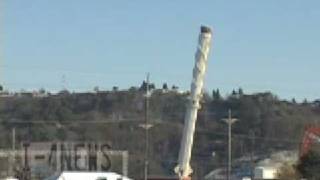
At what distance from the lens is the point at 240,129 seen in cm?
16162

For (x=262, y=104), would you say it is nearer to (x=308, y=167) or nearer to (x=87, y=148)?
(x=87, y=148)

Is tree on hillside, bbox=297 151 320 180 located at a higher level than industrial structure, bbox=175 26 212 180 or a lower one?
lower

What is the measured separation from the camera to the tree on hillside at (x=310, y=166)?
7223 cm

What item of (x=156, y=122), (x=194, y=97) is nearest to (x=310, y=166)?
(x=194, y=97)

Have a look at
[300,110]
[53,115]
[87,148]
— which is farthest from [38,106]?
[300,110]

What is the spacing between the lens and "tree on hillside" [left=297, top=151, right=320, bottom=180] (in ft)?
237

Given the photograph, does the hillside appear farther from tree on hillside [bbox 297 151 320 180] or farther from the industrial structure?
the industrial structure

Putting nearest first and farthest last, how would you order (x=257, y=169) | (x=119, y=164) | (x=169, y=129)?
(x=257, y=169)
(x=119, y=164)
(x=169, y=129)

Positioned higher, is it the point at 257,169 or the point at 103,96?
the point at 103,96

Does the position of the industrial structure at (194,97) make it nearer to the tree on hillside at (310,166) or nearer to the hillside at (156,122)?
the tree on hillside at (310,166)

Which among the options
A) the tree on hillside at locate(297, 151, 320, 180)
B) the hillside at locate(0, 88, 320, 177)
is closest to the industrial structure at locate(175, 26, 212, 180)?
the tree on hillside at locate(297, 151, 320, 180)

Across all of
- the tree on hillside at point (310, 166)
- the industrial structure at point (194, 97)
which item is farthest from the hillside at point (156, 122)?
the industrial structure at point (194, 97)

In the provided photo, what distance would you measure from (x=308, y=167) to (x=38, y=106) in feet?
300

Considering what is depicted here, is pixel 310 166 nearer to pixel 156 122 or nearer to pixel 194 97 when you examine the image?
pixel 194 97
